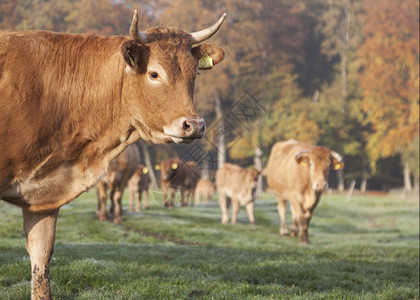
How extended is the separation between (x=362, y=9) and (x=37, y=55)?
56.7m

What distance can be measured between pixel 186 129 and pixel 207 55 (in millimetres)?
1171

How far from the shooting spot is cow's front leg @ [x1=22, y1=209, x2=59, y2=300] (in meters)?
5.50

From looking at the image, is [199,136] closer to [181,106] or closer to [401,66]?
[181,106]

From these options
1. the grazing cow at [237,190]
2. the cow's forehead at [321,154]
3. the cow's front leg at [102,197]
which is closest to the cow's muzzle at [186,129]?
the cow's forehead at [321,154]

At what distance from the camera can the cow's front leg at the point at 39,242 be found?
18.0 feet

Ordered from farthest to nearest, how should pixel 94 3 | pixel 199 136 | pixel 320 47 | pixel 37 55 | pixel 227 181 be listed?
1. pixel 320 47
2. pixel 94 3
3. pixel 227 181
4. pixel 37 55
5. pixel 199 136

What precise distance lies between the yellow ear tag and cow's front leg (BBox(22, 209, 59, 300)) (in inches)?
83.4

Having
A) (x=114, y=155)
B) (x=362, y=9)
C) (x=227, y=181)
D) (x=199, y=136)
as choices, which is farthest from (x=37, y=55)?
(x=362, y=9)

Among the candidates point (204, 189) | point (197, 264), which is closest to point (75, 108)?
point (197, 264)

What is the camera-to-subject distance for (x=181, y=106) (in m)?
4.99

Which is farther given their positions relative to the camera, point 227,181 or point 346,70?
point 346,70

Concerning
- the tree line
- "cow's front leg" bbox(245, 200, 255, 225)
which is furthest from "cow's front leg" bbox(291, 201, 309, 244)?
the tree line

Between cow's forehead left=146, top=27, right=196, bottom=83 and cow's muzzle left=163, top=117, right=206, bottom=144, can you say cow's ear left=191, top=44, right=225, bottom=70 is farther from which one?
cow's muzzle left=163, top=117, right=206, bottom=144

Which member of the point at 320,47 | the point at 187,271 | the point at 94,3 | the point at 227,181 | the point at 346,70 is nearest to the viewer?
the point at 187,271
